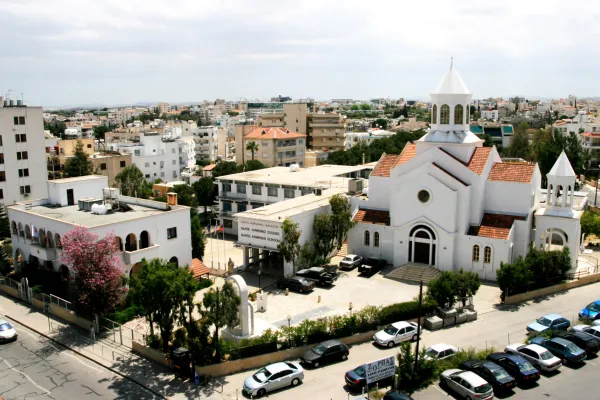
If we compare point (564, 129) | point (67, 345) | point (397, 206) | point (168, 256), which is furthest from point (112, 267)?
point (564, 129)

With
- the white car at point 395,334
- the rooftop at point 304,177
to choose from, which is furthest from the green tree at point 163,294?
the rooftop at point 304,177

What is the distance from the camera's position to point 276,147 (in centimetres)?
9850

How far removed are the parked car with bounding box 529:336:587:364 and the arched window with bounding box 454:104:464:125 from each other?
2205 centimetres

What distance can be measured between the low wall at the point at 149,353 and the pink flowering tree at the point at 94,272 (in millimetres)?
3342

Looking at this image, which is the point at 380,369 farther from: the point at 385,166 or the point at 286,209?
the point at 385,166

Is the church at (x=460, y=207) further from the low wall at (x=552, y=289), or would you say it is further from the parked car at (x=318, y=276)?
the parked car at (x=318, y=276)

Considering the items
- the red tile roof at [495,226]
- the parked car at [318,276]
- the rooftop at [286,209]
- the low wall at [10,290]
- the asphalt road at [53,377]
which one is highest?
the rooftop at [286,209]

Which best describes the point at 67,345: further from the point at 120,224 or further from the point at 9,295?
the point at 9,295

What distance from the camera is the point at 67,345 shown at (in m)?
32.5

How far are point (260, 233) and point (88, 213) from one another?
13.7 meters

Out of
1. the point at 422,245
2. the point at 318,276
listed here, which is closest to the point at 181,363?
the point at 318,276

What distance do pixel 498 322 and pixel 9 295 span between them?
117 feet

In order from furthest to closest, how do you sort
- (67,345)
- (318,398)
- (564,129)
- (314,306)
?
(564,129)
(314,306)
(67,345)
(318,398)

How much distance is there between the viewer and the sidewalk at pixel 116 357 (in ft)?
88.1
